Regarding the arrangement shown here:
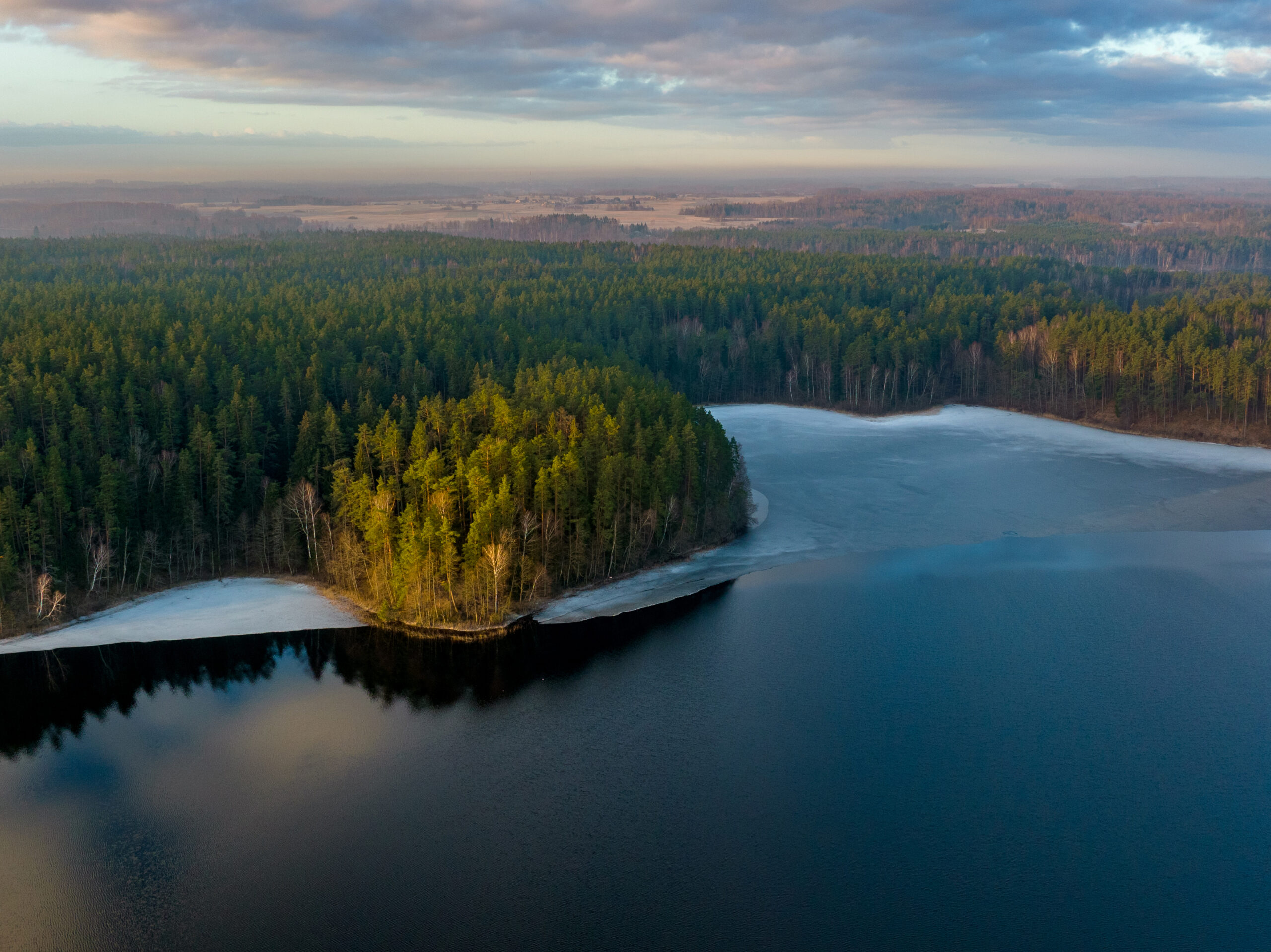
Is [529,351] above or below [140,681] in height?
above

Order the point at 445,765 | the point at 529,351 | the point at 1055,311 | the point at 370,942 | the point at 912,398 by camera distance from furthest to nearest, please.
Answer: the point at 1055,311
the point at 912,398
the point at 529,351
the point at 445,765
the point at 370,942

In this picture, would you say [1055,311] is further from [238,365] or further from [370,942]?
[370,942]

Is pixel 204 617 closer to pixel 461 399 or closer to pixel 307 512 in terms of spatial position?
pixel 307 512

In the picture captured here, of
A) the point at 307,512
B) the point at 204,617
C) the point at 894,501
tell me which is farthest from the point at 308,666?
the point at 894,501

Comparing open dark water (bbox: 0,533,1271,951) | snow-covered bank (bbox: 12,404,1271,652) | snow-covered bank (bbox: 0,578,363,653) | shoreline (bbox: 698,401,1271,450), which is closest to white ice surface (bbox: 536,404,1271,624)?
snow-covered bank (bbox: 12,404,1271,652)

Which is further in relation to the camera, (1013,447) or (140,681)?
(1013,447)

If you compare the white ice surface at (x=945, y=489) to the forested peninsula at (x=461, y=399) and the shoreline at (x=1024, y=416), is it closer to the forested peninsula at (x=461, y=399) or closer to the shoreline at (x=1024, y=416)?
the shoreline at (x=1024, y=416)

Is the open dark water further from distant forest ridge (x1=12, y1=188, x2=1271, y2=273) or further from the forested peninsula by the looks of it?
distant forest ridge (x1=12, y1=188, x2=1271, y2=273)

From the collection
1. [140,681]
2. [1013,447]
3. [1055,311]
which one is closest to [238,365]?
[140,681]
